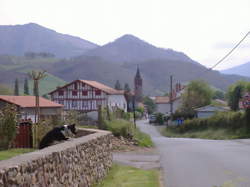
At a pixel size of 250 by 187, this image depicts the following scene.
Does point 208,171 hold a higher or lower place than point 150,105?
lower

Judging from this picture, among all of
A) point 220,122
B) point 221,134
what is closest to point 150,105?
point 220,122

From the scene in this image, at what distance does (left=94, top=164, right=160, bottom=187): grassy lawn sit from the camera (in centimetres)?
1282

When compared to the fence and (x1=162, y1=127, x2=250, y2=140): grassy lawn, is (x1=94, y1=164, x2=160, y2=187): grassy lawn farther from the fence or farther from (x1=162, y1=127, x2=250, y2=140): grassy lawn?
(x1=162, y1=127, x2=250, y2=140): grassy lawn

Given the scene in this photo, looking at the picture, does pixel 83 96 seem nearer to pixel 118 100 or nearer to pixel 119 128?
pixel 118 100

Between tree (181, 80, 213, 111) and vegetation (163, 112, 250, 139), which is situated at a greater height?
tree (181, 80, 213, 111)

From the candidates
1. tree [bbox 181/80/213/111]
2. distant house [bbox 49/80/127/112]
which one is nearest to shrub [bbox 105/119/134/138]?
distant house [bbox 49/80/127/112]

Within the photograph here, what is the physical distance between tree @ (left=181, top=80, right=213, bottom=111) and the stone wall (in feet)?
281

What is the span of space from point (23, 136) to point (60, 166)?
1017 cm

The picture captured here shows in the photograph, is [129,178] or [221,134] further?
[221,134]

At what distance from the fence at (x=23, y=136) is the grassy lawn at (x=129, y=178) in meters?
3.72

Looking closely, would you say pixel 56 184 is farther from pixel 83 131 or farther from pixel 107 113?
pixel 107 113

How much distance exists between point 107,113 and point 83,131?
541 inches

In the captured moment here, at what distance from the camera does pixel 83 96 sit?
92.8 m

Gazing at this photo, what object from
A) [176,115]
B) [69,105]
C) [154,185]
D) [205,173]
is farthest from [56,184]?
[69,105]
